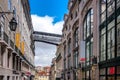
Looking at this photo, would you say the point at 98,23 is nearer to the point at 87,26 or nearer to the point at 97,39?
the point at 97,39

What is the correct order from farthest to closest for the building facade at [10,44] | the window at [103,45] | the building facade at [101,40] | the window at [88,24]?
the window at [88,24]
the window at [103,45]
the building facade at [101,40]
the building facade at [10,44]

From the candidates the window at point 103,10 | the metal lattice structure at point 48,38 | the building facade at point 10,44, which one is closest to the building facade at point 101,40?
the window at point 103,10

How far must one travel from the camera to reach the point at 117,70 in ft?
84.8

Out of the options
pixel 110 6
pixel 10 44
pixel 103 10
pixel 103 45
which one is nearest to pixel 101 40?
pixel 103 45

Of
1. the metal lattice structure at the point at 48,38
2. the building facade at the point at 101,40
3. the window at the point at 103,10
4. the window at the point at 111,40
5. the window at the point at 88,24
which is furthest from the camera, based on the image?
the metal lattice structure at the point at 48,38

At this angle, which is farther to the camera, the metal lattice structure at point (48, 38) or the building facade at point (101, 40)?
the metal lattice structure at point (48, 38)

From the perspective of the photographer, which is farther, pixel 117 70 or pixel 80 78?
pixel 80 78

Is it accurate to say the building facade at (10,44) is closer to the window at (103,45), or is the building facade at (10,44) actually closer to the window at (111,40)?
the window at (103,45)

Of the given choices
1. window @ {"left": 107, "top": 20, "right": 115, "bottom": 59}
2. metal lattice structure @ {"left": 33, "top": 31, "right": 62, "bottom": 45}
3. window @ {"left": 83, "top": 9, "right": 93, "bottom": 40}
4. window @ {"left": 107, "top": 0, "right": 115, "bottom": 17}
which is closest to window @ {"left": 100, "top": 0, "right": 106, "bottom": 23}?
window @ {"left": 107, "top": 0, "right": 115, "bottom": 17}

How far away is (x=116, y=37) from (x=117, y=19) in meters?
1.47

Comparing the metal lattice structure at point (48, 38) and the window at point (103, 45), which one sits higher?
the metal lattice structure at point (48, 38)

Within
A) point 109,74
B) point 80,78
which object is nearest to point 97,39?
point 109,74

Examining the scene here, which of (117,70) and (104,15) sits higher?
(104,15)

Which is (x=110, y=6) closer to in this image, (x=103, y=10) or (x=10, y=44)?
(x=103, y=10)
